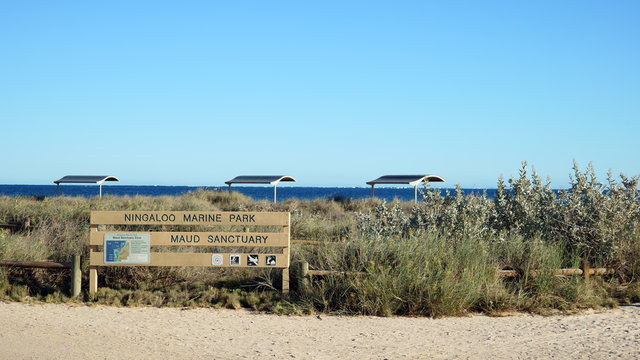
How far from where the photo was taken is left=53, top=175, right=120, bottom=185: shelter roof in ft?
108

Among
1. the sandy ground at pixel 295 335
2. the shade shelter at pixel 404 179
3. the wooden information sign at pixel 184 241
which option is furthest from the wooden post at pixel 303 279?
the shade shelter at pixel 404 179

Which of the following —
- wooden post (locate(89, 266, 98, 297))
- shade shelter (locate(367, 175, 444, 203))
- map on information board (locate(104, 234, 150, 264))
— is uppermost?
shade shelter (locate(367, 175, 444, 203))

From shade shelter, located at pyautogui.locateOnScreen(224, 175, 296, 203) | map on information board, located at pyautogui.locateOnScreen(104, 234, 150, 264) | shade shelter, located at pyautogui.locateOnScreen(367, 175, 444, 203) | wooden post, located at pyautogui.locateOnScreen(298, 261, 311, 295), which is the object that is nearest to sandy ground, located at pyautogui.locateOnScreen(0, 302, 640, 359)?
wooden post, located at pyautogui.locateOnScreen(298, 261, 311, 295)

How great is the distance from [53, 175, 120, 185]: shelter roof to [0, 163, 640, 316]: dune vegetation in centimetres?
2315

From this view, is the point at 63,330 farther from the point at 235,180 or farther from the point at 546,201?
the point at 235,180

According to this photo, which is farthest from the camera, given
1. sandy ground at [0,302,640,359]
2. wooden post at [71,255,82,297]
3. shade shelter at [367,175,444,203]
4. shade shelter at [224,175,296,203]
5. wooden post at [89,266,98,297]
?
shade shelter at [224,175,296,203]

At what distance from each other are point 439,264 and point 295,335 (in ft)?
8.02

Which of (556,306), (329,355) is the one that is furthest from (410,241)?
(329,355)

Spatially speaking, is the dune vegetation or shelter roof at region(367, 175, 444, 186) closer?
the dune vegetation

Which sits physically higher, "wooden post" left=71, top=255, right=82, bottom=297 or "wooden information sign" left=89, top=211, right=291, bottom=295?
"wooden information sign" left=89, top=211, right=291, bottom=295

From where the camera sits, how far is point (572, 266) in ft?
28.6

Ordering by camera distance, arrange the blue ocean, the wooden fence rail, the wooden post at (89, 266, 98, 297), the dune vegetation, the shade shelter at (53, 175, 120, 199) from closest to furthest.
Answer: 1. the dune vegetation
2. the wooden fence rail
3. the wooden post at (89, 266, 98, 297)
4. the shade shelter at (53, 175, 120, 199)
5. the blue ocean

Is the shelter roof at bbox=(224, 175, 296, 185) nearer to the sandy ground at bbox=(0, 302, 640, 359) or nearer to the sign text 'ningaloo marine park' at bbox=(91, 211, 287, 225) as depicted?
the sign text 'ningaloo marine park' at bbox=(91, 211, 287, 225)

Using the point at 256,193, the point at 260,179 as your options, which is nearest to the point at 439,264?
the point at 260,179
